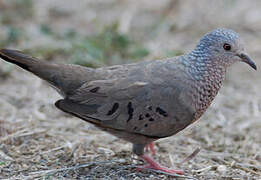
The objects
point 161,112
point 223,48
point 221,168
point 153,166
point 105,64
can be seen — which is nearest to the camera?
point 161,112

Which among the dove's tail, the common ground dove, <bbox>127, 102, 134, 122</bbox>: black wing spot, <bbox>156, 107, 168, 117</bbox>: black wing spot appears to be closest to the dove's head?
the common ground dove

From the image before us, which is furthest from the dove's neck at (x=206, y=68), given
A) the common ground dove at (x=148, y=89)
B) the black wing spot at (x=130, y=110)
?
the black wing spot at (x=130, y=110)

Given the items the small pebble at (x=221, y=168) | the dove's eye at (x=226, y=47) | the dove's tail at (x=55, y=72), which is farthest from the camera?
the small pebble at (x=221, y=168)

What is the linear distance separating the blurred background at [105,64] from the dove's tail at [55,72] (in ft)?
2.61

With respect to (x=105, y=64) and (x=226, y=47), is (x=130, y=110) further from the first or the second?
(x=105, y=64)

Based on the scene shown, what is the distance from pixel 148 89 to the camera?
4.17 metres

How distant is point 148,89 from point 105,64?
2860 millimetres

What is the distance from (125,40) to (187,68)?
113 inches

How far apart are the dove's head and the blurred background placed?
3.67 ft

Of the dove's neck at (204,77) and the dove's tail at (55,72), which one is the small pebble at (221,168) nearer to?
the dove's neck at (204,77)

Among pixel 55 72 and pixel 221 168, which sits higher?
pixel 55 72

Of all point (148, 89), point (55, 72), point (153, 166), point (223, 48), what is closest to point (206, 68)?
point (223, 48)

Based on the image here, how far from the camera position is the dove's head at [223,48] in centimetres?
422

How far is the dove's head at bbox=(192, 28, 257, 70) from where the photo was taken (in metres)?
4.22
